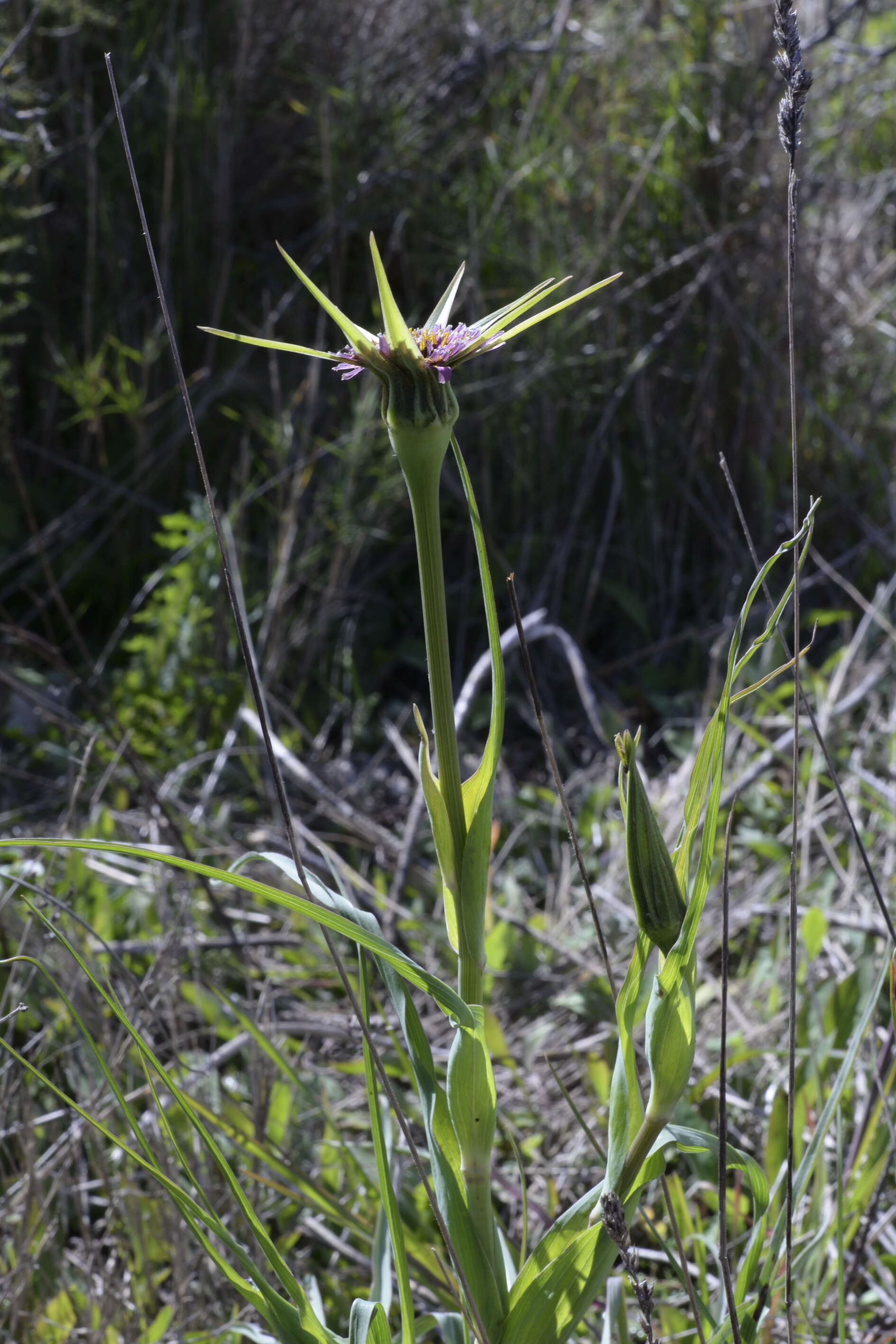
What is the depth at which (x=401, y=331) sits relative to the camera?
2.06ft

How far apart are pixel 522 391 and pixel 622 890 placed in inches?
52.5

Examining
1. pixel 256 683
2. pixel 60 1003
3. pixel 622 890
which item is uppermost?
pixel 256 683

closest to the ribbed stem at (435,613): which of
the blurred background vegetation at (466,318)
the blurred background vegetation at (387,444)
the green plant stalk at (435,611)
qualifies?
the green plant stalk at (435,611)

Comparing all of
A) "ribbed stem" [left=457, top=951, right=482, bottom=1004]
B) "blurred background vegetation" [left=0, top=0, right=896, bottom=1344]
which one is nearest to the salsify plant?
"ribbed stem" [left=457, top=951, right=482, bottom=1004]

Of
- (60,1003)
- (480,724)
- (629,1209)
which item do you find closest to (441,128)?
(480,724)

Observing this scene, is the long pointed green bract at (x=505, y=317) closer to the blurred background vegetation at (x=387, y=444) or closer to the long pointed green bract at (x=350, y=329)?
the long pointed green bract at (x=350, y=329)

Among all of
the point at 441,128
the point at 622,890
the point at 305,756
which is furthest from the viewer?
the point at 441,128

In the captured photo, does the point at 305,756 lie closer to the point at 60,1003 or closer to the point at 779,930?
the point at 60,1003

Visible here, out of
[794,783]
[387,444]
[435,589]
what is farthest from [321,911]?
[387,444]

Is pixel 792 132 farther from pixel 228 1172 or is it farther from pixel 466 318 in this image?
pixel 466 318

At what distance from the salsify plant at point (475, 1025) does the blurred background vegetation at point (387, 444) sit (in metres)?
0.98

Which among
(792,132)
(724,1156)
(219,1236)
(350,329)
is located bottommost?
(219,1236)

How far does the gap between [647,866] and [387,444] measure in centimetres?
204

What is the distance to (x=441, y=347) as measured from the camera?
0.67 meters
